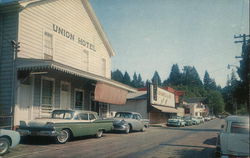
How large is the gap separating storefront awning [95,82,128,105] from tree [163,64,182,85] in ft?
405

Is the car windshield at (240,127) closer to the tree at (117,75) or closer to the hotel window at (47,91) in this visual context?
the hotel window at (47,91)

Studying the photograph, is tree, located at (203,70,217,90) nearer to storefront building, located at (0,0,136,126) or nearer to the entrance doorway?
storefront building, located at (0,0,136,126)

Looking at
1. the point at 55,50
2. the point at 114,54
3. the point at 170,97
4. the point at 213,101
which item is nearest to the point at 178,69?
the point at 213,101

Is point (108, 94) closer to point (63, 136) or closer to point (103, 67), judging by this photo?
point (103, 67)

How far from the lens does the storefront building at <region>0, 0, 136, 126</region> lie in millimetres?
13156

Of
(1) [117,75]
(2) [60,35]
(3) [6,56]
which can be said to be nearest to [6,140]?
(3) [6,56]

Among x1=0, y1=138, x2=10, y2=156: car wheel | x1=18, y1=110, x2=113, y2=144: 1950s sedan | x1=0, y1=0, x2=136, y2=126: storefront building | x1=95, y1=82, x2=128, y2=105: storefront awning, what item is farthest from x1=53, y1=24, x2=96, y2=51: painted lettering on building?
x1=0, y1=138, x2=10, y2=156: car wheel

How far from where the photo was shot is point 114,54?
24781 millimetres

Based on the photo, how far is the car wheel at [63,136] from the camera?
11023mm

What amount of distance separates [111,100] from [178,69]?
131 metres

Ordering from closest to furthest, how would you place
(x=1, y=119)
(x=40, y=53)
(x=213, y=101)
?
(x=1, y=119) < (x=40, y=53) < (x=213, y=101)

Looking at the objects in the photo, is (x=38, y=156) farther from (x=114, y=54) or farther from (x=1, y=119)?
(x=114, y=54)

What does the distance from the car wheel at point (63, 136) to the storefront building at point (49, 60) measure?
9.40 feet

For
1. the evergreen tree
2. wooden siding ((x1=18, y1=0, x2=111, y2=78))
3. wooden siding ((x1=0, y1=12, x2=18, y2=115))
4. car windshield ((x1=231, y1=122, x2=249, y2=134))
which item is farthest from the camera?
the evergreen tree
